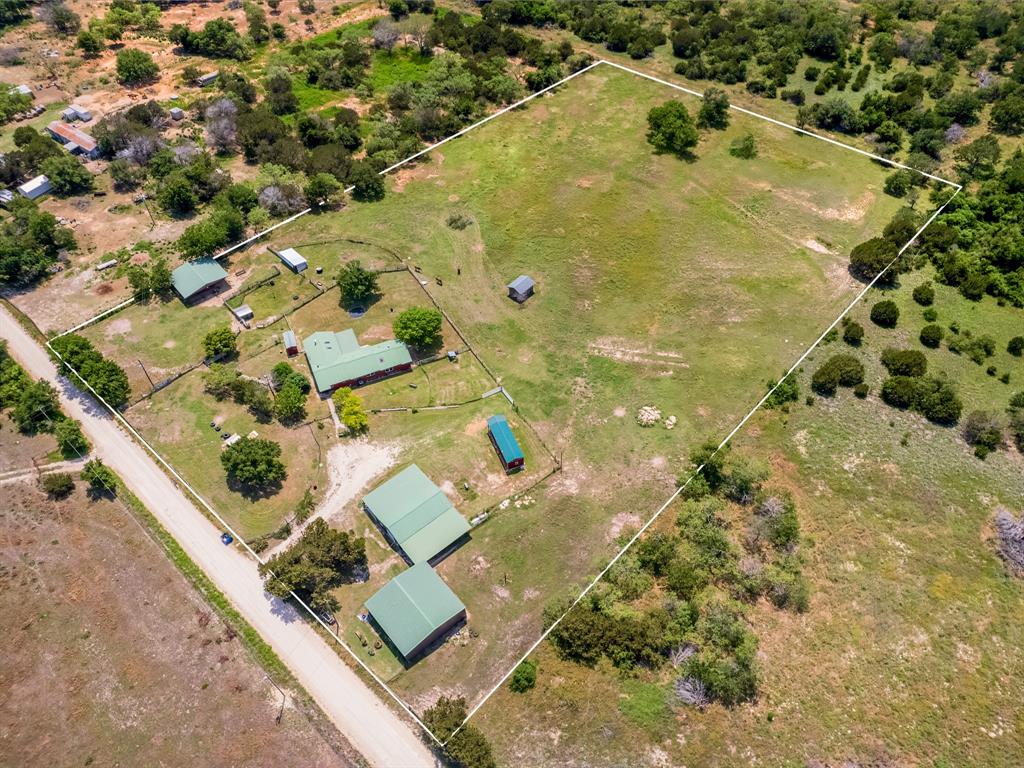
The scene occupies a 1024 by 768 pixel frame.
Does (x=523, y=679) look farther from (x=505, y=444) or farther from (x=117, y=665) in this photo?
(x=117, y=665)

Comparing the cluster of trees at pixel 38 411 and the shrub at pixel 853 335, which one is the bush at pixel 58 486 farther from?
the shrub at pixel 853 335

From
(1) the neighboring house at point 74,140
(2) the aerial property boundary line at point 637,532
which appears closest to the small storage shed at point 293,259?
(2) the aerial property boundary line at point 637,532

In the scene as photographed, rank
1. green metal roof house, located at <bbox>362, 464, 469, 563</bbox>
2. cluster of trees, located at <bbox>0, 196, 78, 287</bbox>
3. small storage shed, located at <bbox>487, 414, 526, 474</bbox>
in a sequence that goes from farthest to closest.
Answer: cluster of trees, located at <bbox>0, 196, 78, 287</bbox>, small storage shed, located at <bbox>487, 414, 526, 474</bbox>, green metal roof house, located at <bbox>362, 464, 469, 563</bbox>

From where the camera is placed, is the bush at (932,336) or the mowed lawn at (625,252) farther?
the bush at (932,336)

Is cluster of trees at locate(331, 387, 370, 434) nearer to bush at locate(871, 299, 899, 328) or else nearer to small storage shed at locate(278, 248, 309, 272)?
small storage shed at locate(278, 248, 309, 272)

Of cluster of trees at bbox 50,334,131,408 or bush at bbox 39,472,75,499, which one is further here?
cluster of trees at bbox 50,334,131,408

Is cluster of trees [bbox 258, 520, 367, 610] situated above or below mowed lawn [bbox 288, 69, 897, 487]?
below

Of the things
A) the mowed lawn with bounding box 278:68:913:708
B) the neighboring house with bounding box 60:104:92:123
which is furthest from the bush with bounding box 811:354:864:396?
the neighboring house with bounding box 60:104:92:123
